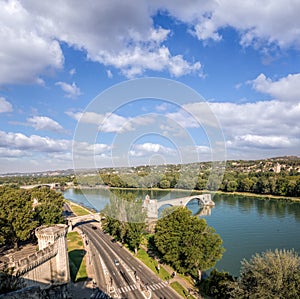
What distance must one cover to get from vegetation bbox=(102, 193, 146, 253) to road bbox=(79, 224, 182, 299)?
5.24 ft

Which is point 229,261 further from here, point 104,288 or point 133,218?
point 104,288

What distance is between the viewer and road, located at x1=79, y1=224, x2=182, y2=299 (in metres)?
18.1

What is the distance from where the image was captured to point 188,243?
70.1 feet

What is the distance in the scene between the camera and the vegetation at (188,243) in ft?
67.0

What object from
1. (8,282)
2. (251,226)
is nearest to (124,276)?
(8,282)

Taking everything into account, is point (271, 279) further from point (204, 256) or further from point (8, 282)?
point (8, 282)

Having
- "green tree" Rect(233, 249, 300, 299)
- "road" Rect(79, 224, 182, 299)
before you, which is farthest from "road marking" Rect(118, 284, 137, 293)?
"green tree" Rect(233, 249, 300, 299)

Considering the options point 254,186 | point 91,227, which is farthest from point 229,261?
point 254,186

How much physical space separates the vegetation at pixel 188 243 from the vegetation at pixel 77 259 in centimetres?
712

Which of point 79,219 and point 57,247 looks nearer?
point 57,247

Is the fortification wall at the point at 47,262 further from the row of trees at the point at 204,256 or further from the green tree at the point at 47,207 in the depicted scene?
the green tree at the point at 47,207

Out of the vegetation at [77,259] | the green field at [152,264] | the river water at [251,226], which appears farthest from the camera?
the river water at [251,226]

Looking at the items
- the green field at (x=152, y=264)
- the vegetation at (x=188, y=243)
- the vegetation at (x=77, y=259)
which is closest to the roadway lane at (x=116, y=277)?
the vegetation at (x=77, y=259)

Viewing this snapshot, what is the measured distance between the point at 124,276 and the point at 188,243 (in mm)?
5958
